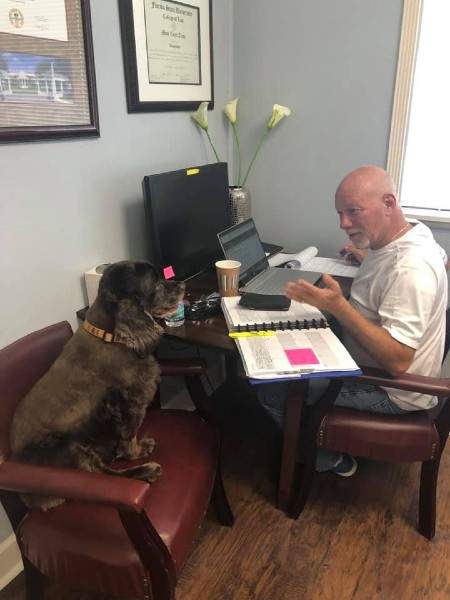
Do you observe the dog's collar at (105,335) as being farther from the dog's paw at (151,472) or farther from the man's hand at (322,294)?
the man's hand at (322,294)

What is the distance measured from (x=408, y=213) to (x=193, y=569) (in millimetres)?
1794

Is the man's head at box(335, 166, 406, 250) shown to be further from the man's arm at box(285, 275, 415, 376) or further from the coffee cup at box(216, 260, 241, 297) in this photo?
the coffee cup at box(216, 260, 241, 297)

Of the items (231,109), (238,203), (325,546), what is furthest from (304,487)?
(231,109)

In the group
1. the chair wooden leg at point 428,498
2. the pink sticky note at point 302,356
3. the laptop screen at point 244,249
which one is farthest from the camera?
the laptop screen at point 244,249

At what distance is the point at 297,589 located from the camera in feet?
5.01

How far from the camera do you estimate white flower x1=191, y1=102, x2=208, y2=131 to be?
2.10 meters

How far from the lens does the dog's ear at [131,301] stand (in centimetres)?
128

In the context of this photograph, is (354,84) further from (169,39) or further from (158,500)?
(158,500)

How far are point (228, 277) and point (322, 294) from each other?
0.41 meters

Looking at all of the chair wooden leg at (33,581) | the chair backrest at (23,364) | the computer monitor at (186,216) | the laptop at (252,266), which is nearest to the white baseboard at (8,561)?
the chair wooden leg at (33,581)

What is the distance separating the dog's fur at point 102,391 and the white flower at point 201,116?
1061mm

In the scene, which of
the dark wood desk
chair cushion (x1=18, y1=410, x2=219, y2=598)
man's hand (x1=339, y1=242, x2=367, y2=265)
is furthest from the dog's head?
man's hand (x1=339, y1=242, x2=367, y2=265)

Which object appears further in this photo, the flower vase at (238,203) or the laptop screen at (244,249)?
the flower vase at (238,203)

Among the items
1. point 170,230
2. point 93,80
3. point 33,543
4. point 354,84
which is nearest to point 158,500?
point 33,543
